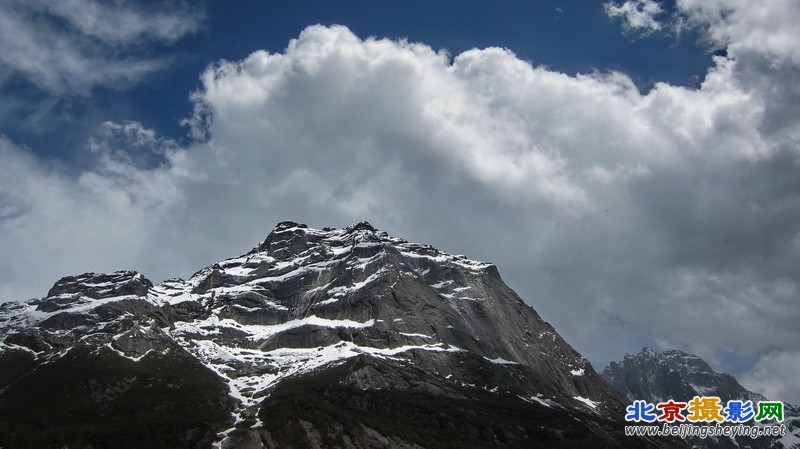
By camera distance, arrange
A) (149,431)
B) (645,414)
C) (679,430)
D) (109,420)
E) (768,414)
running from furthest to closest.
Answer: (109,420) < (149,431) < (679,430) < (645,414) < (768,414)

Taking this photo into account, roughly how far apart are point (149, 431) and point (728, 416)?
157 meters

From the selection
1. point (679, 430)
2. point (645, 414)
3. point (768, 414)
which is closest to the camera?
point (768, 414)

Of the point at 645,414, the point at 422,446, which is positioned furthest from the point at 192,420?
the point at 645,414

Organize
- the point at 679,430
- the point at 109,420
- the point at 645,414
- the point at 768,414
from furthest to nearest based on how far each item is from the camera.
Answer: the point at 109,420
the point at 679,430
the point at 645,414
the point at 768,414

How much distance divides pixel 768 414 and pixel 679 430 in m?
45.0

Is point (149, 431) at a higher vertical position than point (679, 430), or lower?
lower

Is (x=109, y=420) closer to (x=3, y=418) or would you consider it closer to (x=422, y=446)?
(x=3, y=418)

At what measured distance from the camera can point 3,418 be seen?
650 ft

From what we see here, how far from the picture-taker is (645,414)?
139250 millimetres

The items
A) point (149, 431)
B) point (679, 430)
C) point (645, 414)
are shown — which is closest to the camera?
point (645, 414)

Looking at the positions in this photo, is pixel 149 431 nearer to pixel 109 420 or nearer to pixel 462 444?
pixel 109 420

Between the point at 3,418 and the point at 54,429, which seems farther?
the point at 3,418

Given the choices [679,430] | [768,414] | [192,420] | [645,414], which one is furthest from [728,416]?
[192,420]

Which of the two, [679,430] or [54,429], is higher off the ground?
[679,430]
